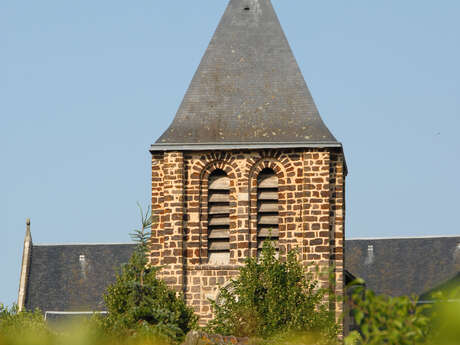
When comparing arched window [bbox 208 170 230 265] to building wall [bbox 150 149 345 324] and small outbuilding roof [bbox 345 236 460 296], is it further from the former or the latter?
small outbuilding roof [bbox 345 236 460 296]

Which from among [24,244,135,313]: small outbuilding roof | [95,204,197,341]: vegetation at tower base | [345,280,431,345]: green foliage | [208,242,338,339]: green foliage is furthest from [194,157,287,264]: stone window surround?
[345,280,431,345]: green foliage

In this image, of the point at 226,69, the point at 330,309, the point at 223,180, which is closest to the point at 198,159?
the point at 223,180

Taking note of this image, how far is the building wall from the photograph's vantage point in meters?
24.7

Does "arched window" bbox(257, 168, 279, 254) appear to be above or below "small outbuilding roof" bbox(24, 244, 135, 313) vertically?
above

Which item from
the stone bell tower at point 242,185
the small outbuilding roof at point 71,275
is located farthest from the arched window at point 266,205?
the small outbuilding roof at point 71,275

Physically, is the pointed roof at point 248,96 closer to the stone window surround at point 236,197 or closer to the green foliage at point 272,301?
the stone window surround at point 236,197

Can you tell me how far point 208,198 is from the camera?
2530 centimetres

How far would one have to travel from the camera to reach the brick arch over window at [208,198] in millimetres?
25062

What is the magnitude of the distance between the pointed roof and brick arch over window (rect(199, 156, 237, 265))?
20.6 inches

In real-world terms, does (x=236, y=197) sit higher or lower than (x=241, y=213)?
higher

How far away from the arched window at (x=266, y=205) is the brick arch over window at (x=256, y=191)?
0.08 metres

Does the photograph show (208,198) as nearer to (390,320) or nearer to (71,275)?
(71,275)

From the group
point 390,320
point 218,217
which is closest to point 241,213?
point 218,217

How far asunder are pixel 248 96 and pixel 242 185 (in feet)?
7.13
